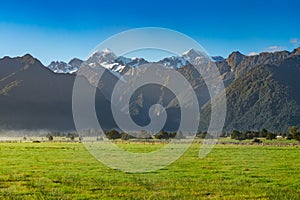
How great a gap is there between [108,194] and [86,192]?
1.50 meters

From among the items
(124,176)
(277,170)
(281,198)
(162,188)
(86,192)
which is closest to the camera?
(281,198)

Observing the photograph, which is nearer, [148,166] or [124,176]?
[124,176]

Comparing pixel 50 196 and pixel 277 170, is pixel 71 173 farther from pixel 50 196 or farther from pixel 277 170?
pixel 277 170

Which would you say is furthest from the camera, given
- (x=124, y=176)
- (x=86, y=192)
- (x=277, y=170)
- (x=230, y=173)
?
(x=277, y=170)

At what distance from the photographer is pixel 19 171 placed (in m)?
34.1

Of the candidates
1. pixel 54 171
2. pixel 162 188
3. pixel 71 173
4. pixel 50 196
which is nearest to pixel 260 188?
pixel 162 188

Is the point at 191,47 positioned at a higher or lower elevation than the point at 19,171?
higher

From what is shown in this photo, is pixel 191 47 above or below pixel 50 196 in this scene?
above

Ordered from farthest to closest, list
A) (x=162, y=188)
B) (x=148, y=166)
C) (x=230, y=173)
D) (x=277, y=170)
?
(x=148, y=166), (x=277, y=170), (x=230, y=173), (x=162, y=188)

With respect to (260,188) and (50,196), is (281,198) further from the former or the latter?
(50,196)

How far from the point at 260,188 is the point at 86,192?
11.1 metres

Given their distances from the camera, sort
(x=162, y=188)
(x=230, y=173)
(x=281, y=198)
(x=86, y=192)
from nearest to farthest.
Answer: (x=281, y=198)
(x=86, y=192)
(x=162, y=188)
(x=230, y=173)

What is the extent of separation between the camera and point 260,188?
1022 inches

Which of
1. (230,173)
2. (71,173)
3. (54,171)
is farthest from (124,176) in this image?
(230,173)
